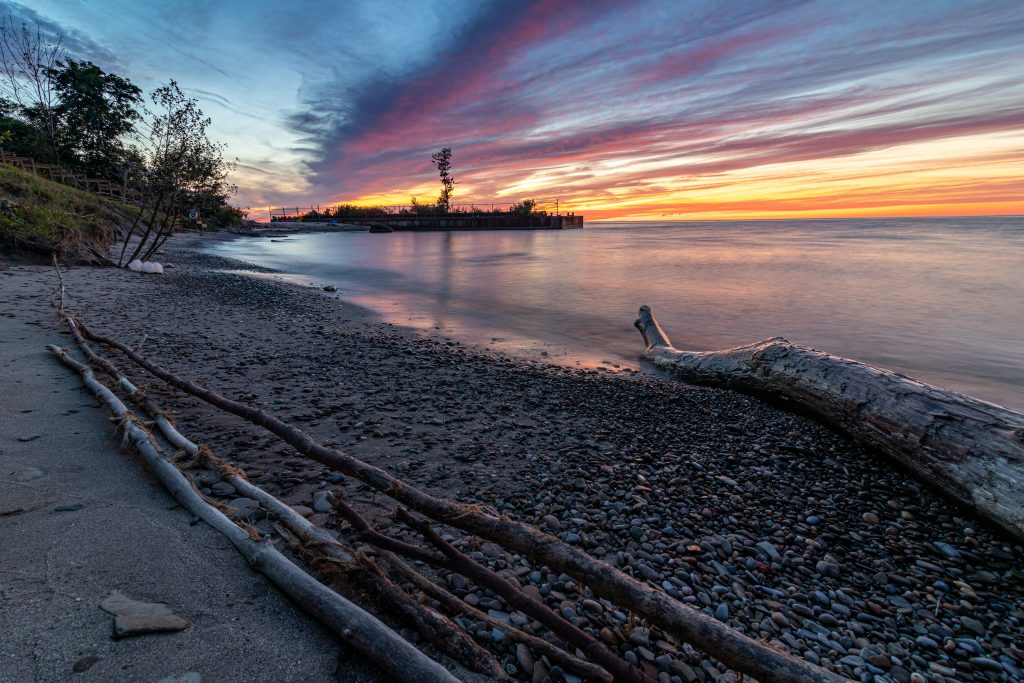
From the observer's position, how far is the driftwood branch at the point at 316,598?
181 cm

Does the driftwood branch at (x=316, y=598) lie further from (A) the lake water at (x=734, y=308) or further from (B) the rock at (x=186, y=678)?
(A) the lake water at (x=734, y=308)

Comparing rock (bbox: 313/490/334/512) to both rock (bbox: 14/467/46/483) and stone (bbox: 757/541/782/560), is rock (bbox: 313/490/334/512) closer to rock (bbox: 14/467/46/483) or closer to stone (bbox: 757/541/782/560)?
rock (bbox: 14/467/46/483)

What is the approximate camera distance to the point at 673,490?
383 cm

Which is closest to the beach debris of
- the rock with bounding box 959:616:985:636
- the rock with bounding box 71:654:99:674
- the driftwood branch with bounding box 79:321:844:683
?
the driftwood branch with bounding box 79:321:844:683

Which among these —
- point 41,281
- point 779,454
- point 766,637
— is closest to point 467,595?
point 766,637

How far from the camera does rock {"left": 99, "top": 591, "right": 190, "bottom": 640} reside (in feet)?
6.38

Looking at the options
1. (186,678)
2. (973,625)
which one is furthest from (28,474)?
(973,625)

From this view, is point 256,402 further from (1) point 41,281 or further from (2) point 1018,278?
(2) point 1018,278

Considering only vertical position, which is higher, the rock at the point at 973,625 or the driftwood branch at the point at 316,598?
the driftwood branch at the point at 316,598

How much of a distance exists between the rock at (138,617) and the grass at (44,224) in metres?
18.6

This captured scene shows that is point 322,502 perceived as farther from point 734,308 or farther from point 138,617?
point 734,308

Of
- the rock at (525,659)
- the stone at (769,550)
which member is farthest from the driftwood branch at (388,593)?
the stone at (769,550)

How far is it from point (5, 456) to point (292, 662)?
342 cm

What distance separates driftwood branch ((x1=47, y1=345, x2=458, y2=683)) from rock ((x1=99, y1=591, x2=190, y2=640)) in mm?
413
